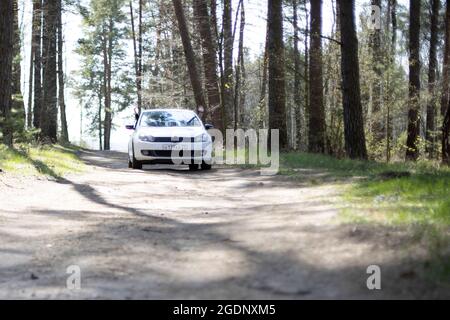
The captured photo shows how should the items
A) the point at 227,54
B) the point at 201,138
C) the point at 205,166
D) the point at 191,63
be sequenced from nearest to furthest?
the point at 201,138
the point at 205,166
the point at 191,63
the point at 227,54

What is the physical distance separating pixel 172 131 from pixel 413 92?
12.3 m

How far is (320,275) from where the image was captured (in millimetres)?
3740

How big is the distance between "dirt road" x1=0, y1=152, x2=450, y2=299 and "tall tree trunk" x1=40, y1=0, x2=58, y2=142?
1744 centimetres

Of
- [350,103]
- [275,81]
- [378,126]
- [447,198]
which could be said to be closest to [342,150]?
[275,81]

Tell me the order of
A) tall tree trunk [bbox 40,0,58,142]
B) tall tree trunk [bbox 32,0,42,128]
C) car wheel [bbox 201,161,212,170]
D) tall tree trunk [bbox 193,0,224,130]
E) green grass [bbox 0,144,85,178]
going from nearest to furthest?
green grass [bbox 0,144,85,178] → car wheel [bbox 201,161,212,170] → tall tree trunk [bbox 193,0,224,130] → tall tree trunk [bbox 40,0,58,142] → tall tree trunk [bbox 32,0,42,128]

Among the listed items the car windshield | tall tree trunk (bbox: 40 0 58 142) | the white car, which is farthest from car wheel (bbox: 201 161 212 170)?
tall tree trunk (bbox: 40 0 58 142)

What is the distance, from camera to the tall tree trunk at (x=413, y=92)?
2227 centimetres

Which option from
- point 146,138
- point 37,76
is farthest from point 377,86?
point 37,76

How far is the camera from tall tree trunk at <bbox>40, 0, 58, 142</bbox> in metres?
24.3

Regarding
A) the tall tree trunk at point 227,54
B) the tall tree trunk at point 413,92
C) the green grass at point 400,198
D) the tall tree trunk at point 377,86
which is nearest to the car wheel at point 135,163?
the green grass at point 400,198

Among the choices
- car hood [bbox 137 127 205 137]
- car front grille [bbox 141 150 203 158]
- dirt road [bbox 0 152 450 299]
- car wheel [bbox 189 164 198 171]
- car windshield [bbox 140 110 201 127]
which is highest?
car windshield [bbox 140 110 201 127]

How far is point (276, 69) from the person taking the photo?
56.0ft

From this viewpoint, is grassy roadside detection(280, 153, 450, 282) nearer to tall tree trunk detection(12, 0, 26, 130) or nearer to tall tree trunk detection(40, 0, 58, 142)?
tall tree trunk detection(12, 0, 26, 130)

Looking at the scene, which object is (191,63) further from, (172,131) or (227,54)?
(172,131)
